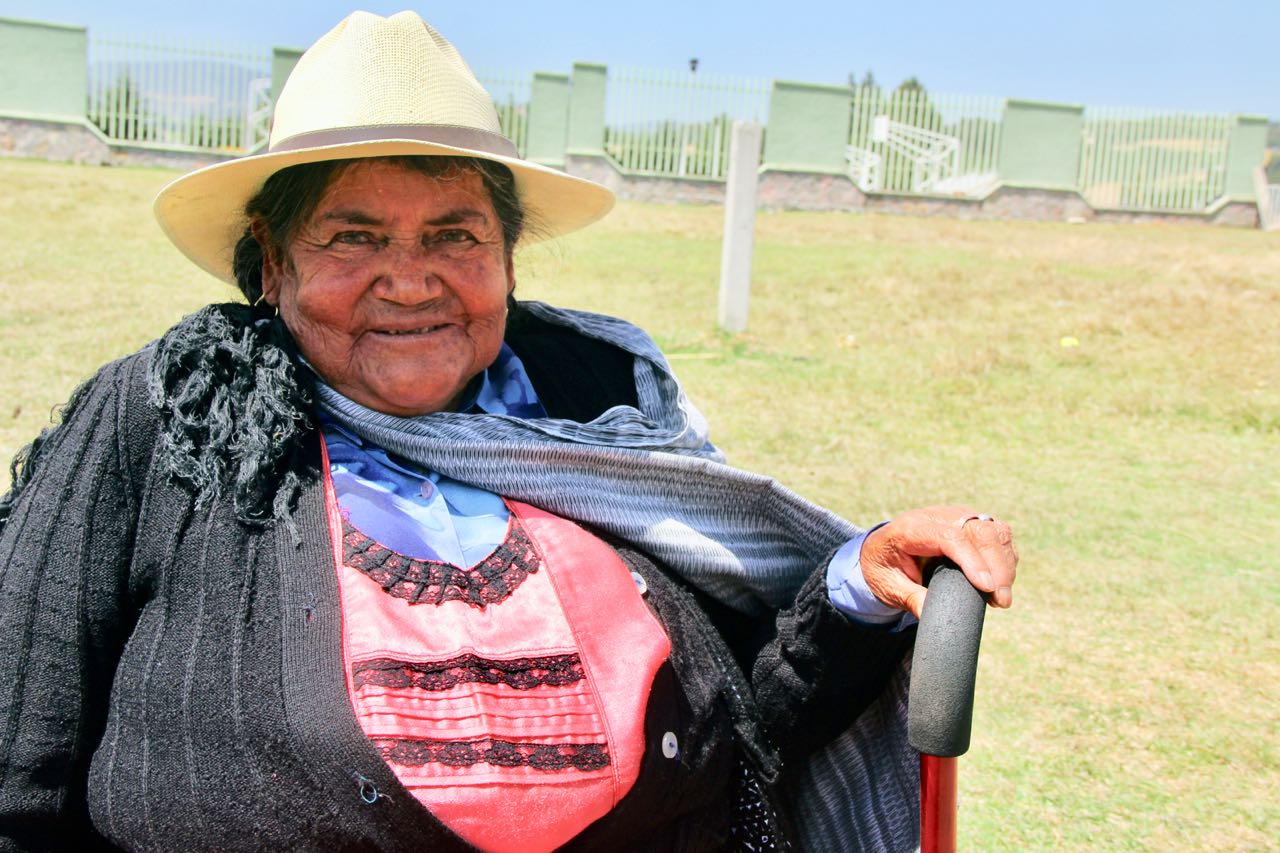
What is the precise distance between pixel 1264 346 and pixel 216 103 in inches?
630

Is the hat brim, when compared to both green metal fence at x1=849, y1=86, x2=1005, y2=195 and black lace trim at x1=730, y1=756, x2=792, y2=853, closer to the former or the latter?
Result: black lace trim at x1=730, y1=756, x2=792, y2=853

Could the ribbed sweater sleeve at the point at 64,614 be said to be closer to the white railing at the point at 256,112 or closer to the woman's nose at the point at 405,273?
the woman's nose at the point at 405,273

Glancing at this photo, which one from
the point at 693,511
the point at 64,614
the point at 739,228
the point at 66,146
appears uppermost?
the point at 66,146

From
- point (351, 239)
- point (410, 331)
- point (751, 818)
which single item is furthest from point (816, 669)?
point (351, 239)

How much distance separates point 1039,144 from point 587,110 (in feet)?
25.2

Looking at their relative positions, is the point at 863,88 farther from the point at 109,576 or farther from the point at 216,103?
the point at 109,576

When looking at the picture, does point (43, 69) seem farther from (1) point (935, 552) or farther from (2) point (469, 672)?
(1) point (935, 552)

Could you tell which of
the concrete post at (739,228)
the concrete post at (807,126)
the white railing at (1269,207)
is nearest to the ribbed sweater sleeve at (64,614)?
the concrete post at (739,228)

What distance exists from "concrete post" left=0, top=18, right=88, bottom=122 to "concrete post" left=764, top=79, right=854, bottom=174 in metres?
10.7

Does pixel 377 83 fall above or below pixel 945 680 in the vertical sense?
above

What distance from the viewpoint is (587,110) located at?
19.8m

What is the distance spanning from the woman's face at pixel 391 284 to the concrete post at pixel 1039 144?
66.3ft

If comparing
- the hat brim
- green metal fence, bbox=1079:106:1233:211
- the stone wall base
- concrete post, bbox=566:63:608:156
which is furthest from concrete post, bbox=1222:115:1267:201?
Answer: the hat brim

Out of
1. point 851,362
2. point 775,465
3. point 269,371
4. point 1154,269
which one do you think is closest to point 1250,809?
point 269,371
